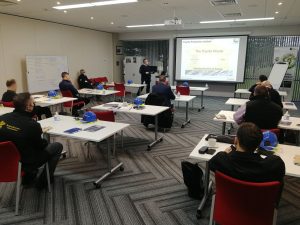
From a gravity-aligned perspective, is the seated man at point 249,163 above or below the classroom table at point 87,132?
above

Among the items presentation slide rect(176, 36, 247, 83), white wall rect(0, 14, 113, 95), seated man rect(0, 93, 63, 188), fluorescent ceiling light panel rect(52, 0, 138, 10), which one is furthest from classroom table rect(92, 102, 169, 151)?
presentation slide rect(176, 36, 247, 83)

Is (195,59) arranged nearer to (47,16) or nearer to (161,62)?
(161,62)

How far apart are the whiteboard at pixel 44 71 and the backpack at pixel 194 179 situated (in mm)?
6662

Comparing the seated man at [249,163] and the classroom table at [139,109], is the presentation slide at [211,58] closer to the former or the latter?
the classroom table at [139,109]

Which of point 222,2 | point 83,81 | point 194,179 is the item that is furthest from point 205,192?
point 83,81

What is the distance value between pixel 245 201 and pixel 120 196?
1.71 m

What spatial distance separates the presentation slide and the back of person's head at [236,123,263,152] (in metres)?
8.99

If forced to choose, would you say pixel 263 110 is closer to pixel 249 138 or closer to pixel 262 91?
pixel 262 91

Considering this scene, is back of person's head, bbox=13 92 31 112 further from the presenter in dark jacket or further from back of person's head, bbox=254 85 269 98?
the presenter in dark jacket

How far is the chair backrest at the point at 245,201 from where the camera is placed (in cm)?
151

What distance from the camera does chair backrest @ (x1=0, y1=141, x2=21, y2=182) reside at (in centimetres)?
231

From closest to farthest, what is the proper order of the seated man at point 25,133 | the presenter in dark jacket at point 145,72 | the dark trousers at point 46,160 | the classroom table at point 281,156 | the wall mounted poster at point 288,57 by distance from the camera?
the classroom table at point 281,156, the seated man at point 25,133, the dark trousers at point 46,160, the wall mounted poster at point 288,57, the presenter in dark jacket at point 145,72

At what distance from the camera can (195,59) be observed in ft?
35.3

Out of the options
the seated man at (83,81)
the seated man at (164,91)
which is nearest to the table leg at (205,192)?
the seated man at (164,91)
